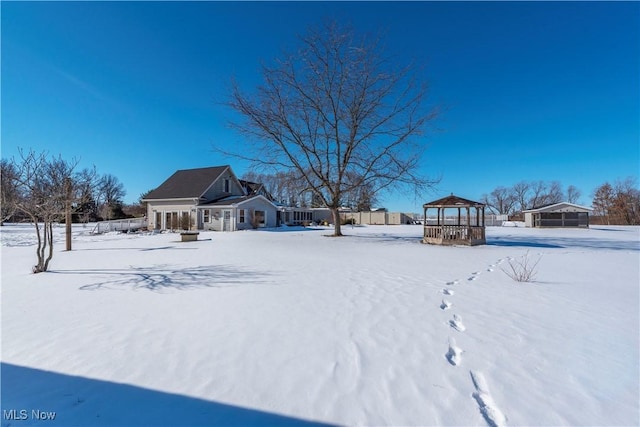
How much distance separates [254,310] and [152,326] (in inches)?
52.7

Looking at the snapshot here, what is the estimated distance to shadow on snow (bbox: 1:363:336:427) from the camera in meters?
2.15

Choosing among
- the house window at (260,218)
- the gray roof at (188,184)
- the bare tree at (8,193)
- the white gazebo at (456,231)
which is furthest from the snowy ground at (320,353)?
the house window at (260,218)

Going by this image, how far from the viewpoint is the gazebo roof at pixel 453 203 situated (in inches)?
580

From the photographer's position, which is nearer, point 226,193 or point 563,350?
point 563,350

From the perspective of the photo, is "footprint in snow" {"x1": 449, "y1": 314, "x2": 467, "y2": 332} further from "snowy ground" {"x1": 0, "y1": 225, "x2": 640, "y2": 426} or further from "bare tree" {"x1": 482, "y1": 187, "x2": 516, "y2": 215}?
"bare tree" {"x1": 482, "y1": 187, "x2": 516, "y2": 215}

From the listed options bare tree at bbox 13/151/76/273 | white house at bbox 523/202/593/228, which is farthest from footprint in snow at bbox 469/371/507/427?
white house at bbox 523/202/593/228

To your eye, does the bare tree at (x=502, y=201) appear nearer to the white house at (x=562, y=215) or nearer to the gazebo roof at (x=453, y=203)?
the white house at (x=562, y=215)

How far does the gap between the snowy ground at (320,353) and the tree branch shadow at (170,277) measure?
0.30 ft

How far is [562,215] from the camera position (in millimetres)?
32312

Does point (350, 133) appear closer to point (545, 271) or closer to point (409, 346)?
point (545, 271)

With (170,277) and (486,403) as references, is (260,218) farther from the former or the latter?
(486,403)

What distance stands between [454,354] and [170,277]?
603 cm

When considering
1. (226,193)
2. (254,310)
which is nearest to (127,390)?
(254,310)

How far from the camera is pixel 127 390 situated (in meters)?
2.48
